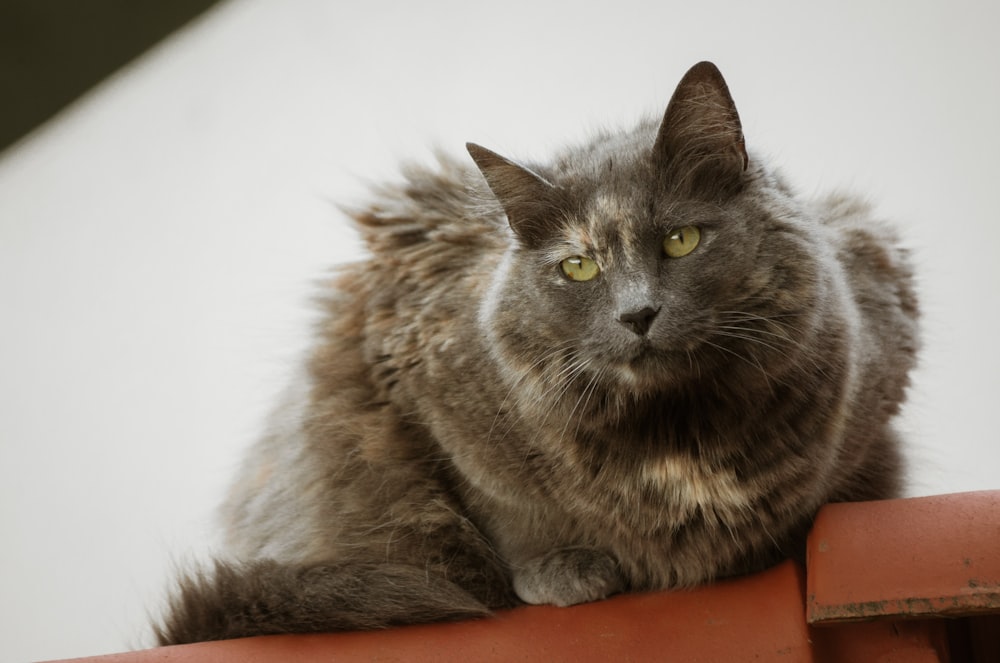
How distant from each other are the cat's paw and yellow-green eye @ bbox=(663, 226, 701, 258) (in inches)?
17.2

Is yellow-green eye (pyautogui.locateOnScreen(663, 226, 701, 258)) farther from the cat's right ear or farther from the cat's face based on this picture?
the cat's right ear

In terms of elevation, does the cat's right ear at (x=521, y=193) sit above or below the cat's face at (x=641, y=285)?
above

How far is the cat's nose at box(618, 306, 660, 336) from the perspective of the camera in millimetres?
1137

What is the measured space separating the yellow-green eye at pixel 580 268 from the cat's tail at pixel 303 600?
44 centimetres

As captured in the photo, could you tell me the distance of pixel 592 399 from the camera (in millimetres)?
1274

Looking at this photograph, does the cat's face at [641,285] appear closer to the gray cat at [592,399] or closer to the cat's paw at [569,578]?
the gray cat at [592,399]

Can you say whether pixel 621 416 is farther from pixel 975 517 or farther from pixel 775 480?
pixel 975 517

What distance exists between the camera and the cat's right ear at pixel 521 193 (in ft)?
4.17

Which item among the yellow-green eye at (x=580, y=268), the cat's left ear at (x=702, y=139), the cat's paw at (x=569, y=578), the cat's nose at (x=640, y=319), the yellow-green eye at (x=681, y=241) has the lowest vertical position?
the cat's paw at (x=569, y=578)

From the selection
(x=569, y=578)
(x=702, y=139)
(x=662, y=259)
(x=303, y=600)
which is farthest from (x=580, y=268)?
(x=303, y=600)

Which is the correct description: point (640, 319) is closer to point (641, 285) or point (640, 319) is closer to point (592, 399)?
point (641, 285)

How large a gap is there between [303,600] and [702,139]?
2.55ft

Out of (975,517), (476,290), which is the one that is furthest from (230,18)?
(975,517)

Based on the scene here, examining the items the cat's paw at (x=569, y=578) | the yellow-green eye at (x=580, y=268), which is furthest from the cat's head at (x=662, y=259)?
the cat's paw at (x=569, y=578)
